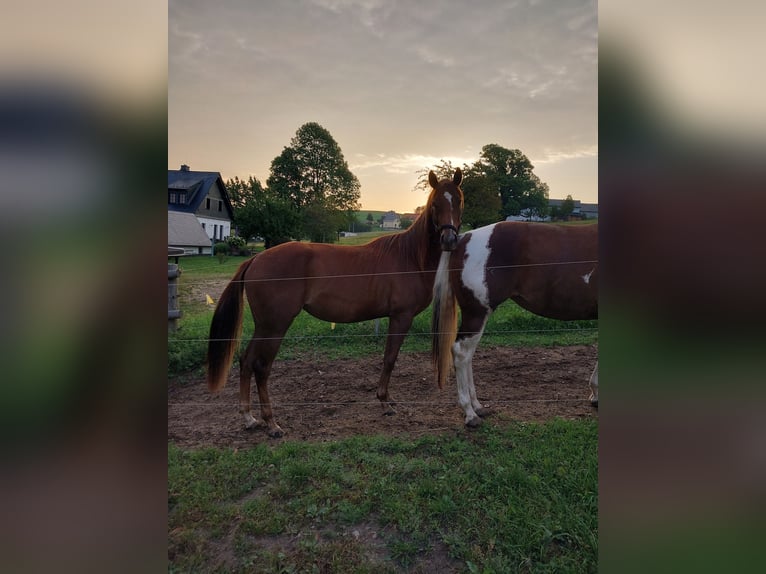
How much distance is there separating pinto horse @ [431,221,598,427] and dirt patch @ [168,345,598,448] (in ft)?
1.09

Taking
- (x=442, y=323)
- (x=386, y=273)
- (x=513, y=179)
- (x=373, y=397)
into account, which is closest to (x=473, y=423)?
(x=442, y=323)

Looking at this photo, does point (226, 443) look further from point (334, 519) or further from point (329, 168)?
point (329, 168)

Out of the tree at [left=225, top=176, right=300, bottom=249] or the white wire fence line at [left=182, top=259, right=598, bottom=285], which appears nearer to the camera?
the tree at [left=225, top=176, right=300, bottom=249]

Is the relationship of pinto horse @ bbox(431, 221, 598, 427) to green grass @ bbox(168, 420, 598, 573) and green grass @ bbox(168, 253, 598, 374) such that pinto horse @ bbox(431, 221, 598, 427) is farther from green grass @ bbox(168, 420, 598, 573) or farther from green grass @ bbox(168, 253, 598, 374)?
green grass @ bbox(168, 420, 598, 573)

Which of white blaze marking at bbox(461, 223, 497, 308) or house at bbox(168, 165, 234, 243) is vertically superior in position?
house at bbox(168, 165, 234, 243)

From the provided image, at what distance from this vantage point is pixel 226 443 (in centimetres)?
254

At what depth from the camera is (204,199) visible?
1.84 m

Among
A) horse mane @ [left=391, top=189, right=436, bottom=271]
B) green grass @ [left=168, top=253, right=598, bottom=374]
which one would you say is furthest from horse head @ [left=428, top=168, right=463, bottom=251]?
green grass @ [left=168, top=253, right=598, bottom=374]

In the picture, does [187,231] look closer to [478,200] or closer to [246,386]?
[246,386]

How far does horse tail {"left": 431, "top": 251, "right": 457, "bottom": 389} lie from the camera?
9.36 ft

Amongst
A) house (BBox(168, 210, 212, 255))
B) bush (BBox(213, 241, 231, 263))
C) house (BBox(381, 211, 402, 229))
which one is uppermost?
house (BBox(381, 211, 402, 229))

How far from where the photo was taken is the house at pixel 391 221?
2419mm

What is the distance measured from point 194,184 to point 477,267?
1982 mm
